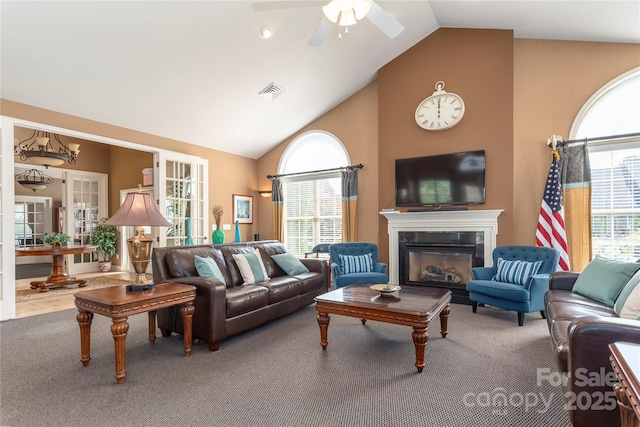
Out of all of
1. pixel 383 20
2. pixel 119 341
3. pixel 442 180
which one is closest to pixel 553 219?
pixel 442 180

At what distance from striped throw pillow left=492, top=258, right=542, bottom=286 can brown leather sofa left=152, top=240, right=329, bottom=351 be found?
2331mm

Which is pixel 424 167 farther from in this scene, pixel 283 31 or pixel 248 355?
pixel 248 355

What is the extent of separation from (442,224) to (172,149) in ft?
15.3

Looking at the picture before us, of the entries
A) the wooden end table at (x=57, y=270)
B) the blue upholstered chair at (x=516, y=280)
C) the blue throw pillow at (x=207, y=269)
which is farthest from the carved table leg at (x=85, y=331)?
the blue upholstered chair at (x=516, y=280)

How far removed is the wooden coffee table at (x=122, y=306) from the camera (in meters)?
2.35

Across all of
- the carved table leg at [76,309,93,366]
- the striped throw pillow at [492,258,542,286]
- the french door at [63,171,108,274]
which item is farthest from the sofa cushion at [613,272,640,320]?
the french door at [63,171,108,274]

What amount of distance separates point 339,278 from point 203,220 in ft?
9.82

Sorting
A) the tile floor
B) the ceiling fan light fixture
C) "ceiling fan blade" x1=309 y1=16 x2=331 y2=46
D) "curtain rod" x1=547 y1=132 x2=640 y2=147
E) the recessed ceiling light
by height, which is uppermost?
the recessed ceiling light

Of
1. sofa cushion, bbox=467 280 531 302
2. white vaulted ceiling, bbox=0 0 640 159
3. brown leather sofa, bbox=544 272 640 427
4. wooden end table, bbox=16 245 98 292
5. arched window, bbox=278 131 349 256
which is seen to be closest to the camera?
brown leather sofa, bbox=544 272 640 427

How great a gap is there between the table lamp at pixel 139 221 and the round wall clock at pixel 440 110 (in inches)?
165

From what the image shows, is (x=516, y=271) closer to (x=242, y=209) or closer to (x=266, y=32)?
(x=266, y=32)

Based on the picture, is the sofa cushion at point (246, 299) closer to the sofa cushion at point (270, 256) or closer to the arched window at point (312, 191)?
the sofa cushion at point (270, 256)

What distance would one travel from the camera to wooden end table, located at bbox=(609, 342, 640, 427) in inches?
41.4

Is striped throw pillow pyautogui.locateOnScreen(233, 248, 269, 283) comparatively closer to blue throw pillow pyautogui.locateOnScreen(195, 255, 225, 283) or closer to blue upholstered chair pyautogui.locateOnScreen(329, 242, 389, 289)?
blue throw pillow pyautogui.locateOnScreen(195, 255, 225, 283)
